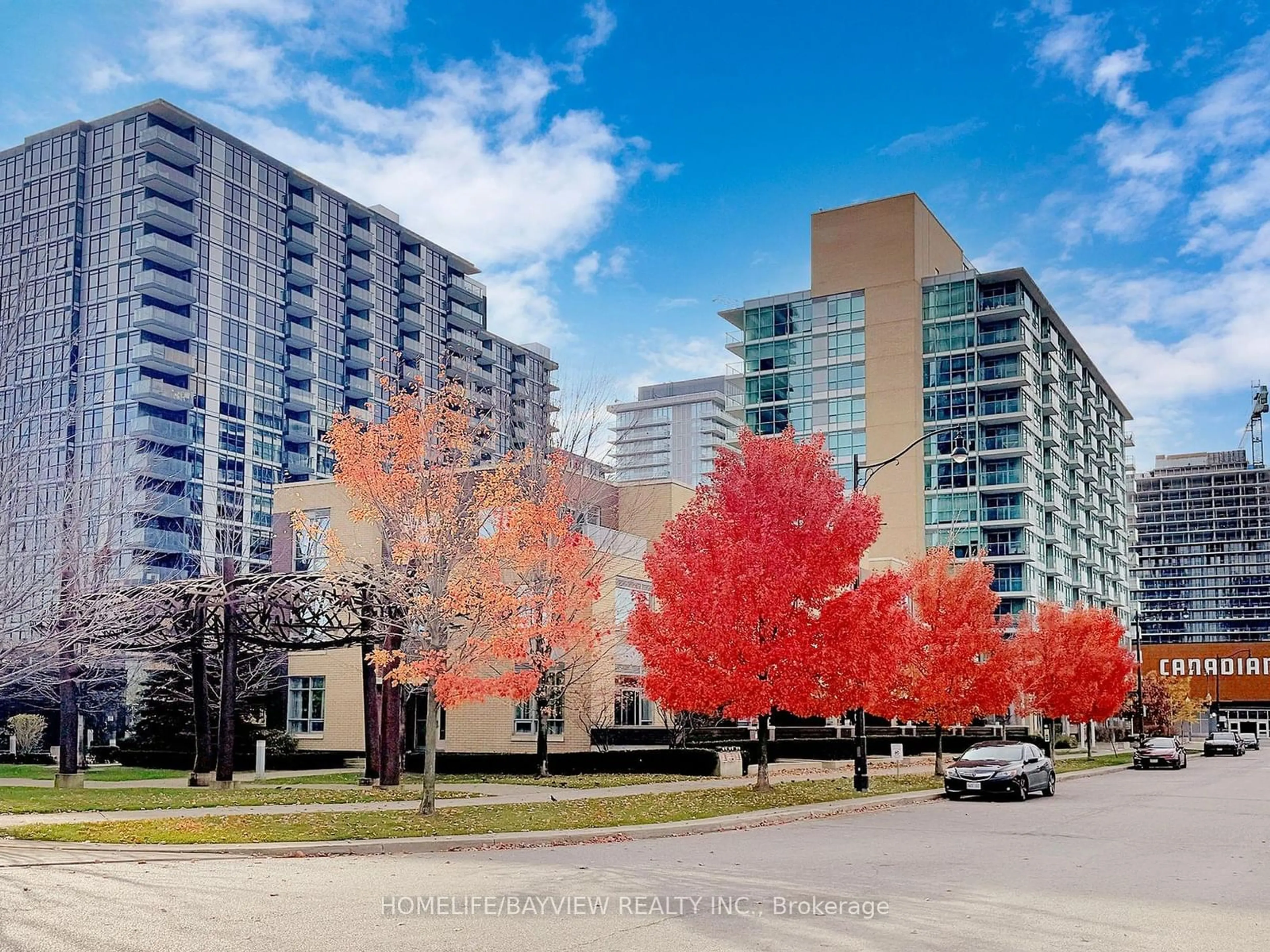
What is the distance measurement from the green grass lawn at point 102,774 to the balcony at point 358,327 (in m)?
74.6

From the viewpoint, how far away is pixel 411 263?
121 m

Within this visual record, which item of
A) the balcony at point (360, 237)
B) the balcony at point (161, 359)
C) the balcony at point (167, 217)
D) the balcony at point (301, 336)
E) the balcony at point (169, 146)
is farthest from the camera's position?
the balcony at point (360, 237)

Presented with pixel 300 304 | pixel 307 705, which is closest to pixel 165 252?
pixel 300 304

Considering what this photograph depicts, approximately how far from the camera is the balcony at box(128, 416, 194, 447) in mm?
89062

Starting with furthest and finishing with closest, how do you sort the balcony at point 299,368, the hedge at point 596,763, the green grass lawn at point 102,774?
the balcony at point 299,368, the hedge at point 596,763, the green grass lawn at point 102,774

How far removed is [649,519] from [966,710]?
55.5 feet

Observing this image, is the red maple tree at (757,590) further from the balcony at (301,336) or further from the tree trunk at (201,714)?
the balcony at (301,336)

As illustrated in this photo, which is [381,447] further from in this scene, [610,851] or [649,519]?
[649,519]

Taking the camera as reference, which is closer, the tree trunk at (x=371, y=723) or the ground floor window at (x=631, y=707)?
the tree trunk at (x=371, y=723)

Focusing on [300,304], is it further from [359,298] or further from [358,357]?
[358,357]

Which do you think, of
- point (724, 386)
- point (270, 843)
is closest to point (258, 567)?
point (270, 843)

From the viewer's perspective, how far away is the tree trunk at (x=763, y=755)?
93.8 ft

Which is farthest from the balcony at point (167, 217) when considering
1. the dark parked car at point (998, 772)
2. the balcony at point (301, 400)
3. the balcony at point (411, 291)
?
the dark parked car at point (998, 772)


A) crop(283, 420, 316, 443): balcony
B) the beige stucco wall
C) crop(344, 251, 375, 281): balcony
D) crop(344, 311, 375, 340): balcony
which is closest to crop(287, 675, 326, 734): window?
the beige stucco wall
